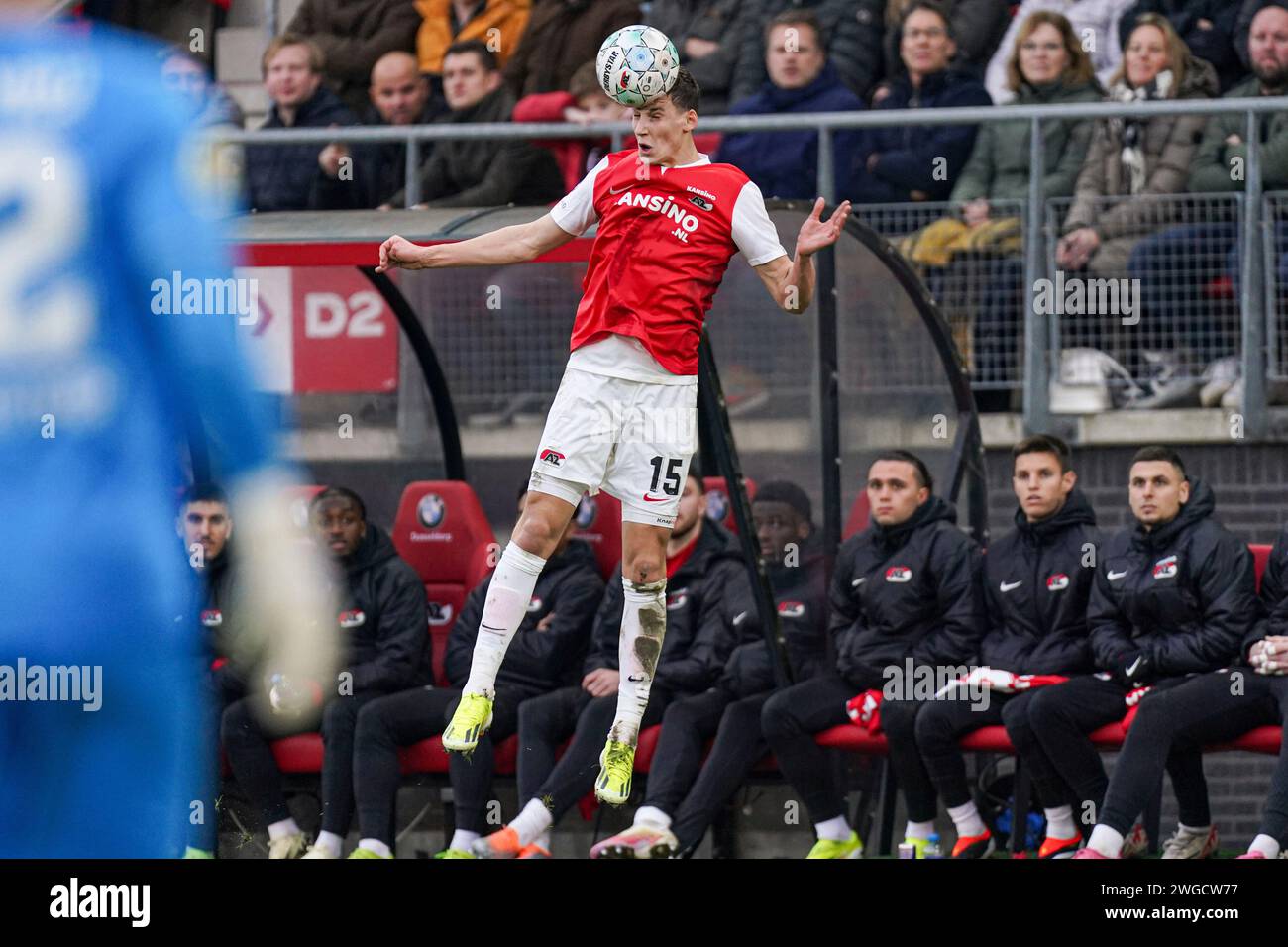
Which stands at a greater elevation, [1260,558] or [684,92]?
[684,92]

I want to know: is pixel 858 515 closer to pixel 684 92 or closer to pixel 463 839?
pixel 463 839

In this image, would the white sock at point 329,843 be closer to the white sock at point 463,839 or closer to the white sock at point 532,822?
the white sock at point 463,839

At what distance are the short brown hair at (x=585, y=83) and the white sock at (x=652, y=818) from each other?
12.5ft

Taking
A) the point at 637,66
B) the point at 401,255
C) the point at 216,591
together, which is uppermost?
the point at 637,66

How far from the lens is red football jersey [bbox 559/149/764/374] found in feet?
15.5

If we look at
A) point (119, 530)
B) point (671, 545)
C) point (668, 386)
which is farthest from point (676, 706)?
point (119, 530)

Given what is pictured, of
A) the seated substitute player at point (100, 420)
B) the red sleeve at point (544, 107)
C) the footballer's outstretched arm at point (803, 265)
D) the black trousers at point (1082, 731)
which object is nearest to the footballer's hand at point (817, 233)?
the footballer's outstretched arm at point (803, 265)

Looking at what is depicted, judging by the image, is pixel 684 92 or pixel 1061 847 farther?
pixel 1061 847

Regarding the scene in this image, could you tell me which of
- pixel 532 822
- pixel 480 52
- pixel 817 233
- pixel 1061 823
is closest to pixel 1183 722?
pixel 1061 823

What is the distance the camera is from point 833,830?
8164 mm

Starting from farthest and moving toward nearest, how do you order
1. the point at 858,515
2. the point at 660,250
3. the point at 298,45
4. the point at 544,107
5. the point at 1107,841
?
1. the point at 298,45
2. the point at 544,107
3. the point at 858,515
4. the point at 1107,841
5. the point at 660,250

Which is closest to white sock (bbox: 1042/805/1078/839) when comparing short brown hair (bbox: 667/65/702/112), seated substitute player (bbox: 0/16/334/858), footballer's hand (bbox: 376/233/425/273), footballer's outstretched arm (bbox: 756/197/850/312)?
footballer's outstretched arm (bbox: 756/197/850/312)

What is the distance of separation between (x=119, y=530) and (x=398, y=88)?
7992mm

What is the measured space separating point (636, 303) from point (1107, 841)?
3.56m
